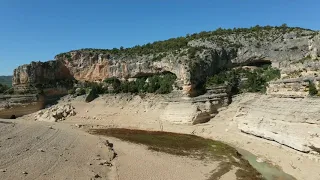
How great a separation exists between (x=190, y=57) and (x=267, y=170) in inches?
905

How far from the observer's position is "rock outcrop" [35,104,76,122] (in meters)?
41.0

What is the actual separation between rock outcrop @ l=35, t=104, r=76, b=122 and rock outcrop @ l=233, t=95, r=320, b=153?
2532cm

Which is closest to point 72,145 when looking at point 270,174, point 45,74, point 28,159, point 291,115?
point 28,159

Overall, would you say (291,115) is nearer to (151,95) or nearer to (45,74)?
(151,95)

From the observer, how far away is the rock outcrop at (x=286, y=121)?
688 inches

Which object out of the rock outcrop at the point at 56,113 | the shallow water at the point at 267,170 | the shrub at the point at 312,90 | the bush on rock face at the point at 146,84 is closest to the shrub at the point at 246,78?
the bush on rock face at the point at 146,84

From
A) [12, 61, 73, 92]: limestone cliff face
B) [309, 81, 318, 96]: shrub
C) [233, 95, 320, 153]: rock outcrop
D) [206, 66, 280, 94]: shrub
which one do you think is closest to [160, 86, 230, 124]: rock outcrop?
[206, 66, 280, 94]: shrub

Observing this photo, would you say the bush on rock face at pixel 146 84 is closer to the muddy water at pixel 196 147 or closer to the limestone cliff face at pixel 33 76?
the muddy water at pixel 196 147

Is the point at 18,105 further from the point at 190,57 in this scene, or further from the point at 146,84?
the point at 190,57

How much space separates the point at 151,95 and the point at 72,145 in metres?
20.7

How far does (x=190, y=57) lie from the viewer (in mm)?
38906

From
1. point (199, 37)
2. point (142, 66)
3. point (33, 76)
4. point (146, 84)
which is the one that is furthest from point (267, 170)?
point (33, 76)

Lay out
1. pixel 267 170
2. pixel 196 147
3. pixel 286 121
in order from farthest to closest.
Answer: pixel 196 147
pixel 286 121
pixel 267 170

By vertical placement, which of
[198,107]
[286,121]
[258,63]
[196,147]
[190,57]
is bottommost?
[196,147]
